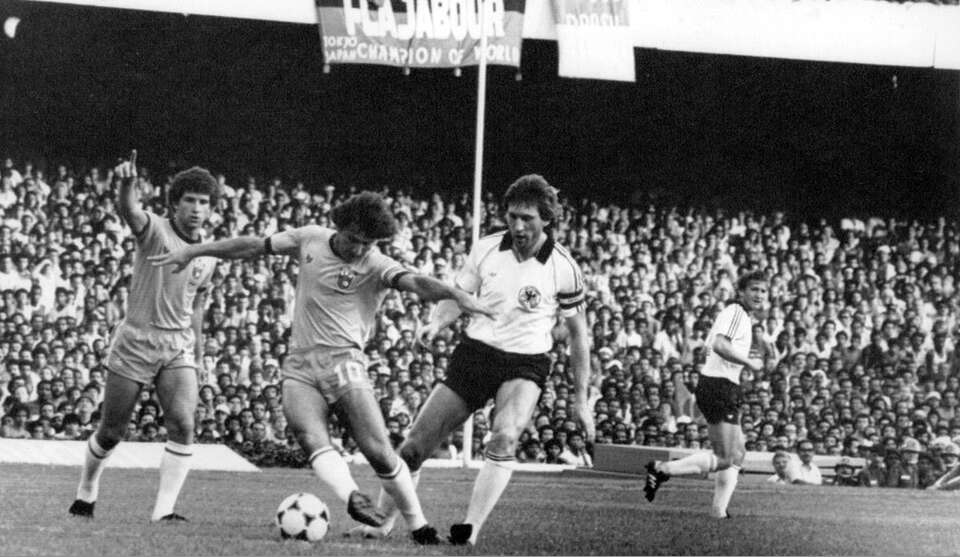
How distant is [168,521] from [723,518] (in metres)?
5.36

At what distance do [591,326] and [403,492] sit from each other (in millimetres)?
15613

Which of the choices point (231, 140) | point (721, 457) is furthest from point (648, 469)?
point (231, 140)

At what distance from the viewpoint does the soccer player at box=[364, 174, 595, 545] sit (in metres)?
10.1

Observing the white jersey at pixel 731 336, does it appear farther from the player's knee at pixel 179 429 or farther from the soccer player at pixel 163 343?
the player's knee at pixel 179 429

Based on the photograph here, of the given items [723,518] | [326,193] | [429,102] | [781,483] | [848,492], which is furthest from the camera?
[429,102]

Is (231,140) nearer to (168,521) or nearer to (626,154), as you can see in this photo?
(626,154)

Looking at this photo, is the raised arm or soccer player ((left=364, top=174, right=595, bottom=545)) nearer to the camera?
soccer player ((left=364, top=174, right=595, bottom=545))

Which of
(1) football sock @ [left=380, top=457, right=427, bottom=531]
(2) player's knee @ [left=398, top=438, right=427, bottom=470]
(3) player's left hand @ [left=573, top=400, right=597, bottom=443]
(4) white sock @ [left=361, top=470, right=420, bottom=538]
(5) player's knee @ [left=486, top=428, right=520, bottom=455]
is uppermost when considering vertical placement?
(3) player's left hand @ [left=573, top=400, right=597, bottom=443]

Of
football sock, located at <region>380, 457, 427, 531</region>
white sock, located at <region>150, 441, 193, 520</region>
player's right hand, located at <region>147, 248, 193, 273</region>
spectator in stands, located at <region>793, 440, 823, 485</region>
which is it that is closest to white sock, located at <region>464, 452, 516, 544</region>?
football sock, located at <region>380, 457, 427, 531</region>

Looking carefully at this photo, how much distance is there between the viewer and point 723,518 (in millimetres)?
14203

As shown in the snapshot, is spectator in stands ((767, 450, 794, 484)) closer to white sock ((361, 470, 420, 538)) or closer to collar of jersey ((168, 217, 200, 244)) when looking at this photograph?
white sock ((361, 470, 420, 538))

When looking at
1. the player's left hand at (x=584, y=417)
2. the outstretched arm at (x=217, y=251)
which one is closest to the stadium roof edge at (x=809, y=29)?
the player's left hand at (x=584, y=417)

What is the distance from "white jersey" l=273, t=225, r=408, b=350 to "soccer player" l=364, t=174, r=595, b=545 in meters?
0.48

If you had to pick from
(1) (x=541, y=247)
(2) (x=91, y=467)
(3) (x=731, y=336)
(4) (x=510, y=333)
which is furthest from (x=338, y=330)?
(3) (x=731, y=336)
